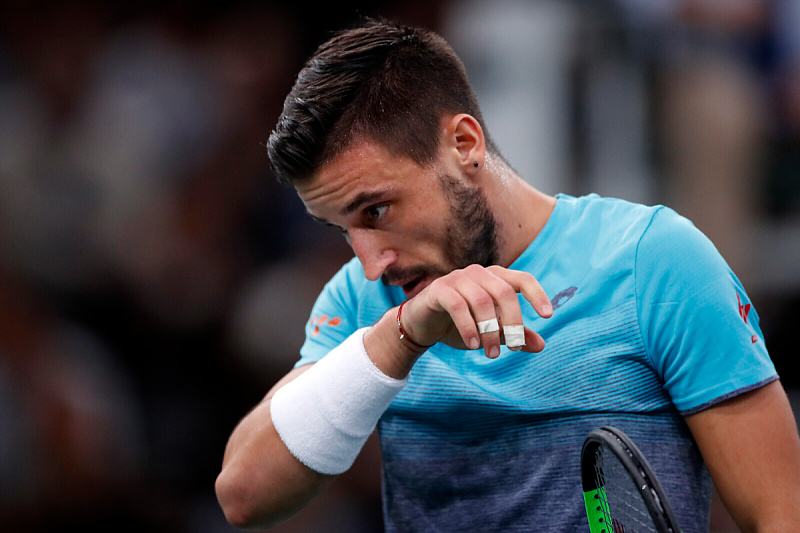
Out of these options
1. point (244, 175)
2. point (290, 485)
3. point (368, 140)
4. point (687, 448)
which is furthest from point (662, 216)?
point (244, 175)

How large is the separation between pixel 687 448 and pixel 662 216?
0.35 m

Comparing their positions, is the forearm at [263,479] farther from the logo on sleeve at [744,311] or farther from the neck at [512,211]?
the logo on sleeve at [744,311]

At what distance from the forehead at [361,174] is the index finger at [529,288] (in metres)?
0.30

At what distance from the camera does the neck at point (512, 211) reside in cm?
143

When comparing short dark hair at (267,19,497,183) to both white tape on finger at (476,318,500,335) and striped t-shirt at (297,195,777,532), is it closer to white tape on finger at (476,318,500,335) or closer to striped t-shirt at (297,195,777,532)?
striped t-shirt at (297,195,777,532)

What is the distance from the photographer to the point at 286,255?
Result: 3.26 m

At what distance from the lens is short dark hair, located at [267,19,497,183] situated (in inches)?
52.8

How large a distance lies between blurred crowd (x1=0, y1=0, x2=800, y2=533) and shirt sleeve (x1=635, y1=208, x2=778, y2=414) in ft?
5.88

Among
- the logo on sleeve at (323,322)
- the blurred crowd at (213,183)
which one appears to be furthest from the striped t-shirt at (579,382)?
the blurred crowd at (213,183)

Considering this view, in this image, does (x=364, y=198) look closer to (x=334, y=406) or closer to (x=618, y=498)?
(x=334, y=406)

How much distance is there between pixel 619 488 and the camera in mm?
1048

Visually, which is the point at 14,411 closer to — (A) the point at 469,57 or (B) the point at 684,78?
(A) the point at 469,57

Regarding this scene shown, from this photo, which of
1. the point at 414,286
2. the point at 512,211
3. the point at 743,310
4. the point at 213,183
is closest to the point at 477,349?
the point at 414,286

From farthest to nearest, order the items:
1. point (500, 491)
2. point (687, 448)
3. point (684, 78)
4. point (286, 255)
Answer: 1. point (684, 78)
2. point (286, 255)
3. point (500, 491)
4. point (687, 448)
